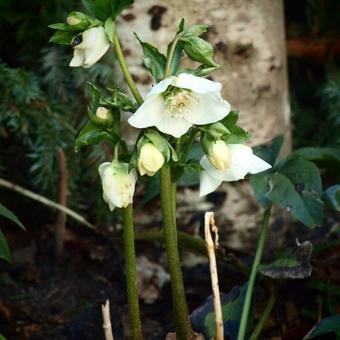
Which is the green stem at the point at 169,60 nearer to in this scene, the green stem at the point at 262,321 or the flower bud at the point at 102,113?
the flower bud at the point at 102,113

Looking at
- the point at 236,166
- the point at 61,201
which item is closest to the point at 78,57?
the point at 236,166

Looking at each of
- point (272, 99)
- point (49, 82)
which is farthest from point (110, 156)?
point (272, 99)

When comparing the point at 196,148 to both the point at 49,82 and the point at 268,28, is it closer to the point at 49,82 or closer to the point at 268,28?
the point at 268,28

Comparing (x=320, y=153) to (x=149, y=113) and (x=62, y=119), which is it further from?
(x=62, y=119)

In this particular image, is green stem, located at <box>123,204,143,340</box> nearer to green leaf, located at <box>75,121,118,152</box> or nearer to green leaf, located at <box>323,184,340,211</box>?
green leaf, located at <box>75,121,118,152</box>

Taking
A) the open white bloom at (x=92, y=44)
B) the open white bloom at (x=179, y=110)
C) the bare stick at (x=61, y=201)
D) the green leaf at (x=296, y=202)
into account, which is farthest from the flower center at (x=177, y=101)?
the bare stick at (x=61, y=201)

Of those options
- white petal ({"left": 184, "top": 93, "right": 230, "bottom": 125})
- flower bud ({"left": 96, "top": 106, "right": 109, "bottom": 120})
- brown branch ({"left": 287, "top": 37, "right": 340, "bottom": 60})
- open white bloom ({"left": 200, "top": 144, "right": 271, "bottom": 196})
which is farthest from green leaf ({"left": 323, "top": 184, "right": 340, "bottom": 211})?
brown branch ({"left": 287, "top": 37, "right": 340, "bottom": 60})
